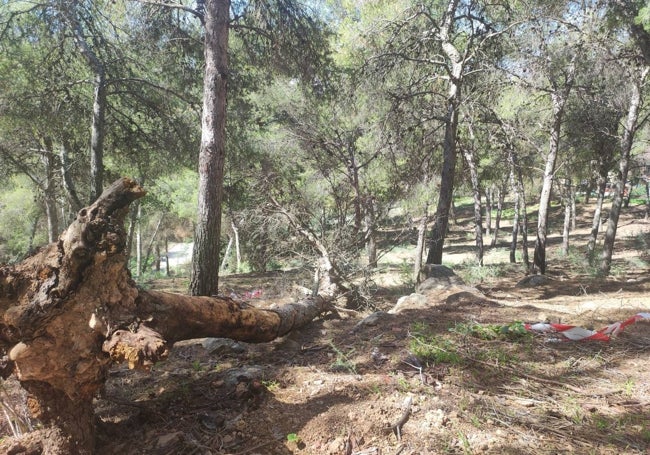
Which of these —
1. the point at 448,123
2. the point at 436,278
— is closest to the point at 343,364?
the point at 436,278

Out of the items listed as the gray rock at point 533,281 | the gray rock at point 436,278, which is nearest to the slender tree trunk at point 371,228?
the gray rock at point 436,278

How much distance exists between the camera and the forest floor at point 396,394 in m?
2.11

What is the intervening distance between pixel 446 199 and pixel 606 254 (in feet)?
18.6

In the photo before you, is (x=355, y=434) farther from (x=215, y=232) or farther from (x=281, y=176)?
(x=281, y=176)

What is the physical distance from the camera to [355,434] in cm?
218

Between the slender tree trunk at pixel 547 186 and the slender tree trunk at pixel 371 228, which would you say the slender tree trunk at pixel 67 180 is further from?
the slender tree trunk at pixel 547 186

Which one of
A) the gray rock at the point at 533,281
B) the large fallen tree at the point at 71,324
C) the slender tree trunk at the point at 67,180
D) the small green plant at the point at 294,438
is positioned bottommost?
the gray rock at the point at 533,281

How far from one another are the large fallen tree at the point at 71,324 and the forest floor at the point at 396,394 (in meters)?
0.35

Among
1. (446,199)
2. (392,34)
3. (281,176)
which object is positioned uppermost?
(392,34)

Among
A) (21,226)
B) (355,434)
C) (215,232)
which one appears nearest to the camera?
(355,434)

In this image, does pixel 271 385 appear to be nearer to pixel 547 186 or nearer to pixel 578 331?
pixel 578 331

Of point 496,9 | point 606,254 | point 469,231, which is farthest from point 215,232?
point 469,231

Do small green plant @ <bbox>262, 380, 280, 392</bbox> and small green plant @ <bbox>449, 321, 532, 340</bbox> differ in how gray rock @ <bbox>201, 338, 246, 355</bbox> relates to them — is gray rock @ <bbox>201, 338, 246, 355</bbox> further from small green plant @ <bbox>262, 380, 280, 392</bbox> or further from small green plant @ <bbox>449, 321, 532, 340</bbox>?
small green plant @ <bbox>449, 321, 532, 340</bbox>

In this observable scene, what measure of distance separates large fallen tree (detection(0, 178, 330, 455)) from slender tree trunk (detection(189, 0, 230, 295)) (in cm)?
280
